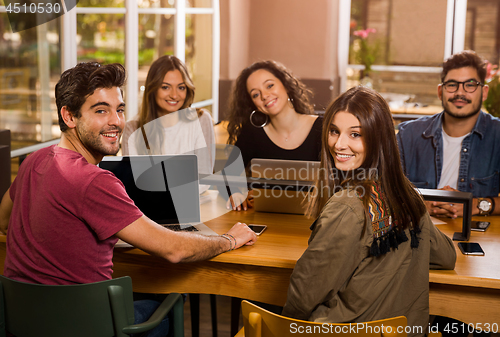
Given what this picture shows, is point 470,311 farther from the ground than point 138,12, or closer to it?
closer to it

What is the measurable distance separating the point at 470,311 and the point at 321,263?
1.95 ft

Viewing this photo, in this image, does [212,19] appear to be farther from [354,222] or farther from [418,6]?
[354,222]

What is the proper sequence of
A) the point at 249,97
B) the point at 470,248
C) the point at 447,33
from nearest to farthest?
the point at 470,248 < the point at 249,97 < the point at 447,33

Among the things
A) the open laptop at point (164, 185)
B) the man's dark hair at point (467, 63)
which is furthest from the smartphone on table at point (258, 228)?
the man's dark hair at point (467, 63)

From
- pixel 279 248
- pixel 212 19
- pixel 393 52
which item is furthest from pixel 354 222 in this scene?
pixel 393 52

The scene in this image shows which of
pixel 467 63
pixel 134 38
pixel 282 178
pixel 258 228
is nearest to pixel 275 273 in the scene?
pixel 258 228

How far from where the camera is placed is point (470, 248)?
161 centimetres

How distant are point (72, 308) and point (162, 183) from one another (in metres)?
0.62

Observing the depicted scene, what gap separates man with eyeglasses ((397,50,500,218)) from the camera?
229 cm

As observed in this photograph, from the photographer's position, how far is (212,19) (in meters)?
5.02

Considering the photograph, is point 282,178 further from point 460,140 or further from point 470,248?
point 460,140

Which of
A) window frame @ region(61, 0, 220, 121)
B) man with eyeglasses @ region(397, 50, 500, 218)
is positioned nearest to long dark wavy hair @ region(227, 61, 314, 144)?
man with eyeglasses @ region(397, 50, 500, 218)

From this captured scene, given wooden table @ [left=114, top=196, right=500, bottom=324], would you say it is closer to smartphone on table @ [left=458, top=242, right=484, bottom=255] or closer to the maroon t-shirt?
smartphone on table @ [left=458, top=242, right=484, bottom=255]

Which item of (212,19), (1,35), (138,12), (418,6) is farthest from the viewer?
(418,6)
